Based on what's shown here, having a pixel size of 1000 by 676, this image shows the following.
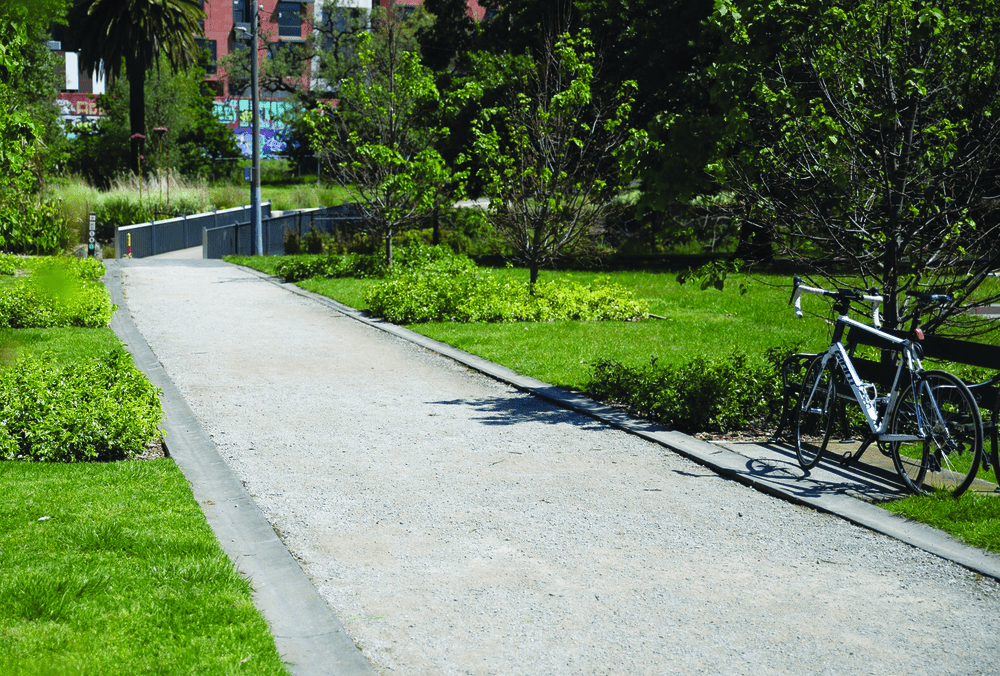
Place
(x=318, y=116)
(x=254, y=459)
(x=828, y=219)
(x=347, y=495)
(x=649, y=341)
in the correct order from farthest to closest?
(x=318, y=116) < (x=649, y=341) < (x=828, y=219) < (x=254, y=459) < (x=347, y=495)

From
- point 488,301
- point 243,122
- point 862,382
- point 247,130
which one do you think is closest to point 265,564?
point 862,382

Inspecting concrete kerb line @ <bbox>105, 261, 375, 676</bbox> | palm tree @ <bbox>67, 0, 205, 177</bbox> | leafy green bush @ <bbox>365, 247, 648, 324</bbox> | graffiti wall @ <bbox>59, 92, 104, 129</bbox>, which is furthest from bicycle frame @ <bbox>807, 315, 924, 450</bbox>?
graffiti wall @ <bbox>59, 92, 104, 129</bbox>

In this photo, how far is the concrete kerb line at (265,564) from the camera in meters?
4.35

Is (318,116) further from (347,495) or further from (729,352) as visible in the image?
(347,495)

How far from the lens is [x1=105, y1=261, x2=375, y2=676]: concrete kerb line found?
4352 mm

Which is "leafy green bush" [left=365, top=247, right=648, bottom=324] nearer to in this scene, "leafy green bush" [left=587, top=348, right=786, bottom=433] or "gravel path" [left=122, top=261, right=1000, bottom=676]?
"gravel path" [left=122, top=261, right=1000, bottom=676]

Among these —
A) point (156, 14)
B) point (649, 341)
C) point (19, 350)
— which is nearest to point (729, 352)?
point (649, 341)

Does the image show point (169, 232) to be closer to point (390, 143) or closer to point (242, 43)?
point (390, 143)

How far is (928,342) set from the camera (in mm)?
7930

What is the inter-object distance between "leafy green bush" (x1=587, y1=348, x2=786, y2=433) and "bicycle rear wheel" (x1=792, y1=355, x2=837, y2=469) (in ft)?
2.08

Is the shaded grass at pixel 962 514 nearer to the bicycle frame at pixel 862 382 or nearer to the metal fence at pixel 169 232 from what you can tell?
the bicycle frame at pixel 862 382

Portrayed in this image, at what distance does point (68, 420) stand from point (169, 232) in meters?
27.6

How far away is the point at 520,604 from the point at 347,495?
2.21m

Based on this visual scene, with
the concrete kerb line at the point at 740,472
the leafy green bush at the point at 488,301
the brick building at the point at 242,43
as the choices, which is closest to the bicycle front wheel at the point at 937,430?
the concrete kerb line at the point at 740,472
